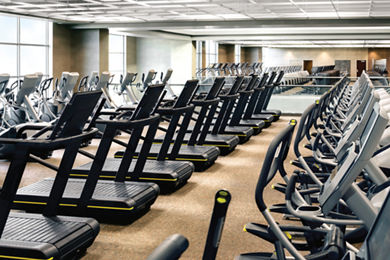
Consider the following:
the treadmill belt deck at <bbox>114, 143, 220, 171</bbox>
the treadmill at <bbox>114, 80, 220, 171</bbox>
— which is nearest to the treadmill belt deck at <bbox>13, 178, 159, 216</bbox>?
the treadmill at <bbox>114, 80, 220, 171</bbox>

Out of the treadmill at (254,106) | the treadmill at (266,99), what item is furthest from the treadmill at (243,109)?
the treadmill at (266,99)

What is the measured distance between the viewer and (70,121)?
2.92 metres

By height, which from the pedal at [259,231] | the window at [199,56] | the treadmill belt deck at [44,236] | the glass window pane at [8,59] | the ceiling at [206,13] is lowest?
the treadmill belt deck at [44,236]

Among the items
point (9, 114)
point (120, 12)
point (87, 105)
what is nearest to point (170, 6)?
point (120, 12)

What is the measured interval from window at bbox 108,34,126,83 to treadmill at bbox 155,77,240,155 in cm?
1275

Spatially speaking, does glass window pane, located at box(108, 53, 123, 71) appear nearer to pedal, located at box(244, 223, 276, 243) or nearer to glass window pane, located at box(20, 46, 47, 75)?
glass window pane, located at box(20, 46, 47, 75)

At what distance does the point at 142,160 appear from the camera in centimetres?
461

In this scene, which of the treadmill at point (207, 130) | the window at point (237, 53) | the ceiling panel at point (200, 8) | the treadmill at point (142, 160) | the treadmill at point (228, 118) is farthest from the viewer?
the window at point (237, 53)

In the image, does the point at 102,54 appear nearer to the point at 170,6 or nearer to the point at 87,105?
the point at 170,6

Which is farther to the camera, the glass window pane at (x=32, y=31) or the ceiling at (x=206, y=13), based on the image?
the glass window pane at (x=32, y=31)

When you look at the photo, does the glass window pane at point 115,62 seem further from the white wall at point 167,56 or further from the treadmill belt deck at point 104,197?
the treadmill belt deck at point 104,197

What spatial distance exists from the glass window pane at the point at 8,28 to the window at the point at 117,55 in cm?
558

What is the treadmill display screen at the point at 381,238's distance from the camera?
3.85 ft

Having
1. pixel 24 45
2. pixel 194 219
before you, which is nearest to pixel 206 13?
pixel 24 45
